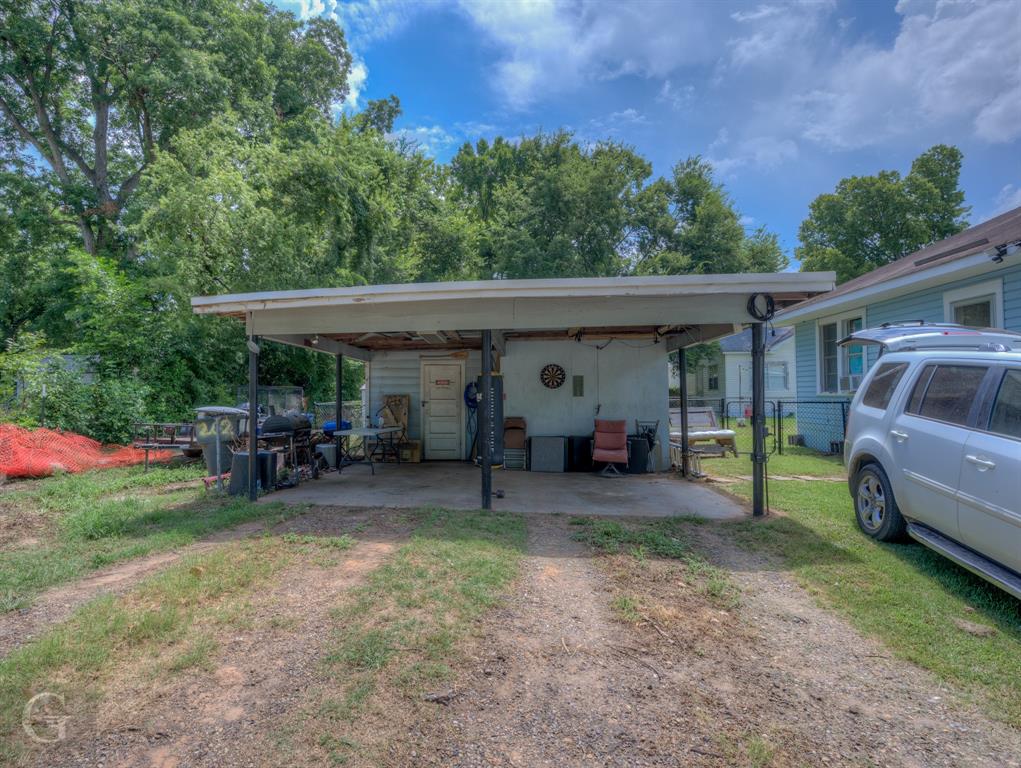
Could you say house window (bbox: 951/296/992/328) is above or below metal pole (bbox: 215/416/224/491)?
above

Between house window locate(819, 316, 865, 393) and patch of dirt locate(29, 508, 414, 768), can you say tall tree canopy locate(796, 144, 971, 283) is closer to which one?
house window locate(819, 316, 865, 393)

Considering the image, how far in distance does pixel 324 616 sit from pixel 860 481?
15.6 ft

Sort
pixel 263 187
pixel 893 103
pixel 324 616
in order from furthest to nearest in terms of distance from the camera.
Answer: pixel 263 187
pixel 893 103
pixel 324 616

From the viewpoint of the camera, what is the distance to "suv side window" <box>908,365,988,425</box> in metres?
3.46

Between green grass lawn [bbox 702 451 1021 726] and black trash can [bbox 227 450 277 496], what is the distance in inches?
226

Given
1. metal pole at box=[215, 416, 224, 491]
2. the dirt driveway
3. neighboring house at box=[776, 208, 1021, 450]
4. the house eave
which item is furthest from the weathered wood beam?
neighboring house at box=[776, 208, 1021, 450]

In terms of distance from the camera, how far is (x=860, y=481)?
15.2ft

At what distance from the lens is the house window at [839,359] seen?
953 cm

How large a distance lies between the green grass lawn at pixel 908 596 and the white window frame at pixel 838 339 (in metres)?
5.53

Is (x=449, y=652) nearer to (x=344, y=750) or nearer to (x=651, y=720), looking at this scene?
(x=344, y=750)

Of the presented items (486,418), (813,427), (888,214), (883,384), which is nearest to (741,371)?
→ (888,214)

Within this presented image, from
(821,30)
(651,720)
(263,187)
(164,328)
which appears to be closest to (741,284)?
(651,720)

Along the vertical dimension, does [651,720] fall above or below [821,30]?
below

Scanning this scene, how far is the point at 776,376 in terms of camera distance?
902 inches
